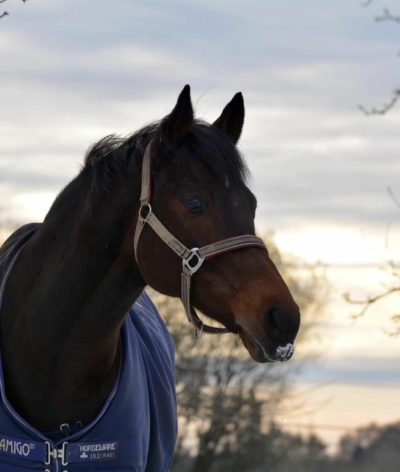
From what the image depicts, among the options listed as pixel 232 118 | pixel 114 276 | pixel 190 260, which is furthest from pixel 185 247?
pixel 232 118

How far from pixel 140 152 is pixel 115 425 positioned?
3.85 ft

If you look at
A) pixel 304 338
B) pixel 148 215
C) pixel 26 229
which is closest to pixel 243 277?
pixel 148 215

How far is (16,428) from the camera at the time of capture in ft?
Result: 12.0

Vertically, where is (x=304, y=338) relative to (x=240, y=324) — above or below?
below

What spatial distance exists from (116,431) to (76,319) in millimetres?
535

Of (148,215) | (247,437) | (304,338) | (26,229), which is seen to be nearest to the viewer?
(148,215)

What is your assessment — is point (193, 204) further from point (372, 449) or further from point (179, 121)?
point (372, 449)

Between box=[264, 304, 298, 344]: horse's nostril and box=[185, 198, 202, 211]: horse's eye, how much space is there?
539mm

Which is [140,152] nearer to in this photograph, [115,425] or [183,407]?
[115,425]

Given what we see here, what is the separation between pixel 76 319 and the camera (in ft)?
11.9

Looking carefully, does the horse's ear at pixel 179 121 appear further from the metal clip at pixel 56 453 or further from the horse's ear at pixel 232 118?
the metal clip at pixel 56 453

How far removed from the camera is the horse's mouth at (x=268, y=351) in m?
3.05

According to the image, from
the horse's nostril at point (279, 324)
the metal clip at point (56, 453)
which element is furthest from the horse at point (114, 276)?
the horse's nostril at point (279, 324)

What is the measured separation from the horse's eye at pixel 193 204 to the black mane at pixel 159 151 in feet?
0.45
